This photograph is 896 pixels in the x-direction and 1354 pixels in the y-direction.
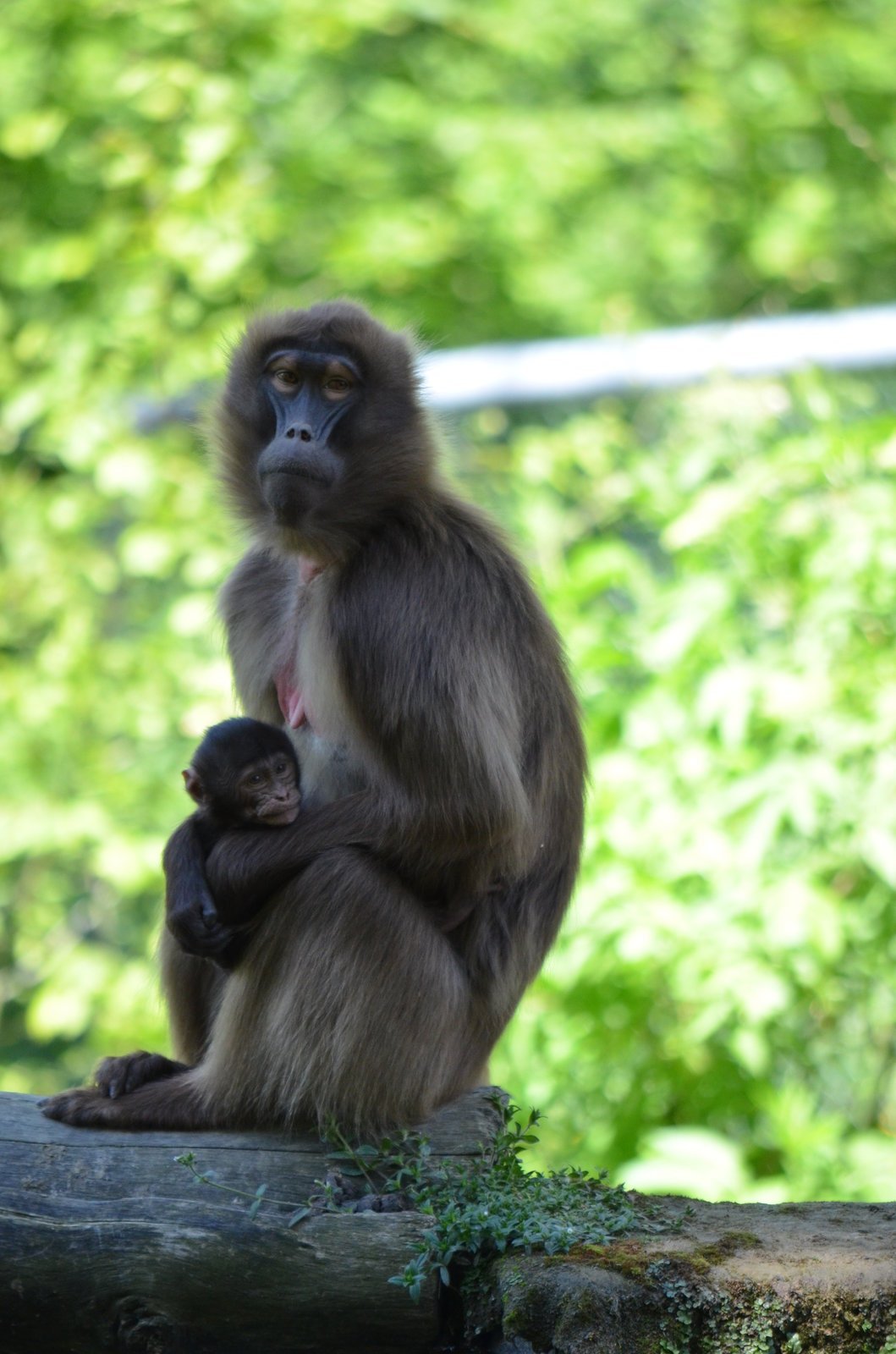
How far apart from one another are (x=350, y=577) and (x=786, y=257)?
7809mm

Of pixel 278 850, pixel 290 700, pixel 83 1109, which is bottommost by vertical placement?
pixel 83 1109

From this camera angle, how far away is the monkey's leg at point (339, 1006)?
3518mm

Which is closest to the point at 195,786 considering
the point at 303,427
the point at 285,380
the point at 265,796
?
the point at 265,796

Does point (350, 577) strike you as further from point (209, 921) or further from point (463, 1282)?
point (463, 1282)

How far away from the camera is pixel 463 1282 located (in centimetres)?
318

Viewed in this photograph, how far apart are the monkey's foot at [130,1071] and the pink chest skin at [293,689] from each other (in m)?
0.91

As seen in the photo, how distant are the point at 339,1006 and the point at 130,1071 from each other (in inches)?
26.7

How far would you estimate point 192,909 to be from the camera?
365 cm

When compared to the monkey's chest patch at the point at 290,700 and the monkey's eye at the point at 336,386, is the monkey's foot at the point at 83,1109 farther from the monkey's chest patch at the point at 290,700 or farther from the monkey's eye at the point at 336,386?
the monkey's eye at the point at 336,386

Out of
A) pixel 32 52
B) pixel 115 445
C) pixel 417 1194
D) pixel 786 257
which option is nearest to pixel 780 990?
pixel 417 1194

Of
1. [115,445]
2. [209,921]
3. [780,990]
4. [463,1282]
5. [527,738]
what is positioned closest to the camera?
[463,1282]

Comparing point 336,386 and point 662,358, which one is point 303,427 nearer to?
point 336,386

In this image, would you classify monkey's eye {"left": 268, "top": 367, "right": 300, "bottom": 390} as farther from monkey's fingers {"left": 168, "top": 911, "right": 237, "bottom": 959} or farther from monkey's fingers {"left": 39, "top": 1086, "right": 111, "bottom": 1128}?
monkey's fingers {"left": 39, "top": 1086, "right": 111, "bottom": 1128}

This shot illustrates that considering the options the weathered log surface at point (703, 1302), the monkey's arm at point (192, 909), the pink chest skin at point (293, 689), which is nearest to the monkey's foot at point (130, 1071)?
the monkey's arm at point (192, 909)
